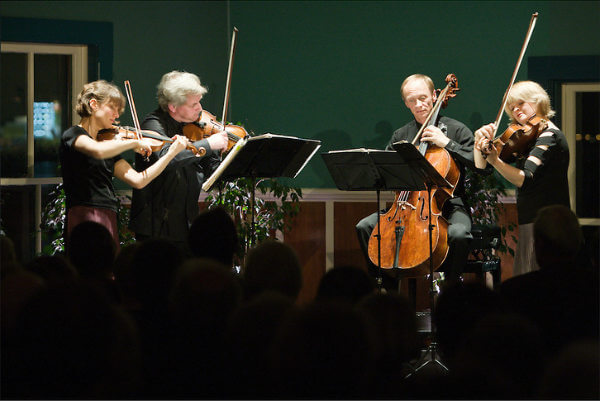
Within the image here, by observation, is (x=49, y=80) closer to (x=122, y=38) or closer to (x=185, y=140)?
(x=122, y=38)

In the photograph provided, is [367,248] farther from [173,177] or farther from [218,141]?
[173,177]

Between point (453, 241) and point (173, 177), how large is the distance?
62.7 inches

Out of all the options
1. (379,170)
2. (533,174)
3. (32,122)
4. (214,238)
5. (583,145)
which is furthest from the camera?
(583,145)

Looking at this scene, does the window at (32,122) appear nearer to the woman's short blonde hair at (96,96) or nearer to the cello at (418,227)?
the woman's short blonde hair at (96,96)

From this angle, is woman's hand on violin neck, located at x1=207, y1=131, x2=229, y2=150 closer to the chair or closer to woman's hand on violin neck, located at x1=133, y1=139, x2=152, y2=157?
woman's hand on violin neck, located at x1=133, y1=139, x2=152, y2=157

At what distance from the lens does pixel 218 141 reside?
3.92 meters

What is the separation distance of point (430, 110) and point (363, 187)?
84 centimetres

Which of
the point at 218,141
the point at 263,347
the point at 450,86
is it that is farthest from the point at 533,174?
the point at 263,347

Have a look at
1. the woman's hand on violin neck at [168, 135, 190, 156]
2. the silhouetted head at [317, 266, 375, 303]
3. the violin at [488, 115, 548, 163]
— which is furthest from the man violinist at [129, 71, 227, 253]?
the silhouetted head at [317, 266, 375, 303]

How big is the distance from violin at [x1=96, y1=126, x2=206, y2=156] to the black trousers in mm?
1117

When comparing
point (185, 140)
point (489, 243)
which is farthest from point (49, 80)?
point (489, 243)

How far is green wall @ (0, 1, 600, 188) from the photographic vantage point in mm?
5039

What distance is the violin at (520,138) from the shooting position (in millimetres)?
3727

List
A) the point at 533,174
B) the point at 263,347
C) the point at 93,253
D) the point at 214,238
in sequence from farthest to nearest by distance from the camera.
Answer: the point at 533,174
the point at 214,238
the point at 93,253
the point at 263,347
